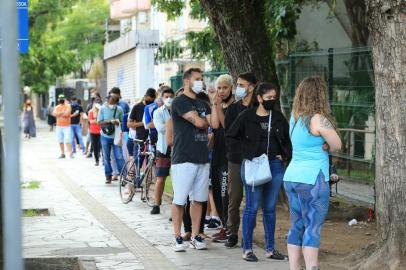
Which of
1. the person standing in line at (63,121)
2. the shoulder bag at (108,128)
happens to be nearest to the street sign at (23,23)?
the shoulder bag at (108,128)

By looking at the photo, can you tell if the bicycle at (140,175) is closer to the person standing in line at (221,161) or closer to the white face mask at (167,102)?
the white face mask at (167,102)

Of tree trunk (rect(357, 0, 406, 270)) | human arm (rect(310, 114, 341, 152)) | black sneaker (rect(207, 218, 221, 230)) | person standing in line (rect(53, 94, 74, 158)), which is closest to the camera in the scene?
human arm (rect(310, 114, 341, 152))

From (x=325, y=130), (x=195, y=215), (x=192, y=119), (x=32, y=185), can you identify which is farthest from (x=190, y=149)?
(x=32, y=185)

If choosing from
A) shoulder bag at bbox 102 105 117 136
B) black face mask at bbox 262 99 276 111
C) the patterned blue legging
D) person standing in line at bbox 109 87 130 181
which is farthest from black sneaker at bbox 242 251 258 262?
shoulder bag at bbox 102 105 117 136

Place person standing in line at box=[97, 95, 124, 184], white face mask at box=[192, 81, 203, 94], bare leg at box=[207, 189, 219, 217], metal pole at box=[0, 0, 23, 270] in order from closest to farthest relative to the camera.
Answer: metal pole at box=[0, 0, 23, 270] → white face mask at box=[192, 81, 203, 94] → bare leg at box=[207, 189, 219, 217] → person standing in line at box=[97, 95, 124, 184]

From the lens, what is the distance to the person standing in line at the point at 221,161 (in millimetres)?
9273

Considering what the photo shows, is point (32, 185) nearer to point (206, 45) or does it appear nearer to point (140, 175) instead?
point (140, 175)

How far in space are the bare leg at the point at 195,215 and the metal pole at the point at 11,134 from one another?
221 inches

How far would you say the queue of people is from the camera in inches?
278

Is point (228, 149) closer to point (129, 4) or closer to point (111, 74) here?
point (129, 4)

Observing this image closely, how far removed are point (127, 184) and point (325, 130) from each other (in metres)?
7.06

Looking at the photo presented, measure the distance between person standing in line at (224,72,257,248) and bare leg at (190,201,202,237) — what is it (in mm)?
378

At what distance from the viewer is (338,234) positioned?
1055cm

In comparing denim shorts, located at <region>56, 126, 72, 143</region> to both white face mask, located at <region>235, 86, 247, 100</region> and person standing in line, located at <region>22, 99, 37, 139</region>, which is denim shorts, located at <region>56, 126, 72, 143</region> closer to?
person standing in line, located at <region>22, 99, 37, 139</region>
